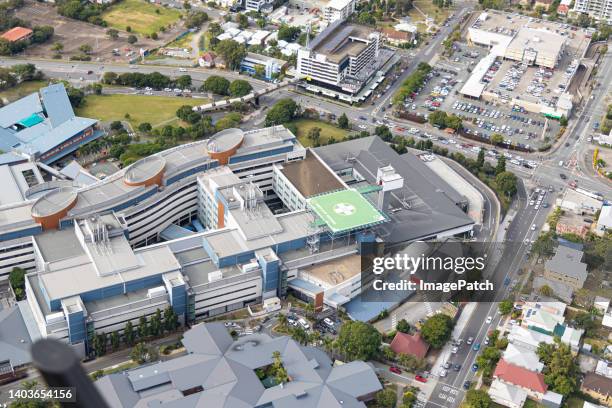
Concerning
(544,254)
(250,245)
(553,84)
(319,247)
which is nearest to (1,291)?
(250,245)

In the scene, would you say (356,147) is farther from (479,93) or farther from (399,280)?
(479,93)

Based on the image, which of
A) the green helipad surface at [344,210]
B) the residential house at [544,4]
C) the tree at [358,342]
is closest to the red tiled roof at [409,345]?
the tree at [358,342]

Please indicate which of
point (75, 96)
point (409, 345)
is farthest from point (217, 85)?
point (409, 345)

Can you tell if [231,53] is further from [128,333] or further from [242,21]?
[128,333]

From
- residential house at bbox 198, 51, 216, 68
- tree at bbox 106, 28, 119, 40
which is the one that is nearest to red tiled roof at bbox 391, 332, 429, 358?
residential house at bbox 198, 51, 216, 68

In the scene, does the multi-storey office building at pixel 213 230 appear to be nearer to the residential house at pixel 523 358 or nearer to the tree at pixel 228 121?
the tree at pixel 228 121

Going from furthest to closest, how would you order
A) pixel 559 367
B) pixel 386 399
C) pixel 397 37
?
pixel 397 37
pixel 559 367
pixel 386 399
